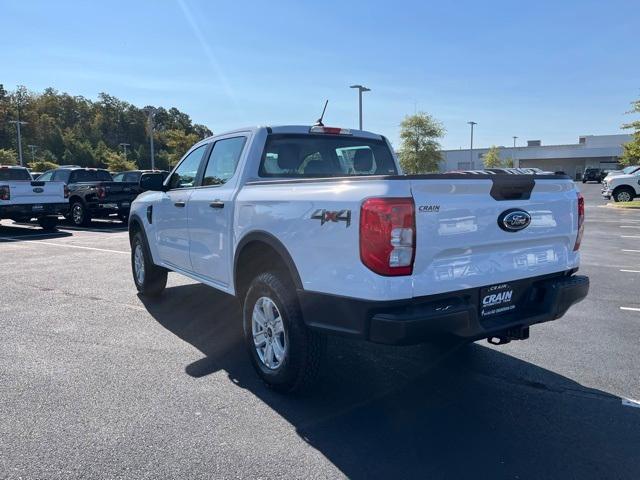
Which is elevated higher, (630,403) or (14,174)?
(14,174)

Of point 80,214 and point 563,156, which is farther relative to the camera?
point 563,156

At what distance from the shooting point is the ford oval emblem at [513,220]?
3.29m

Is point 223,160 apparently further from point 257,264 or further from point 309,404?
point 309,404

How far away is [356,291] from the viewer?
3.02 m

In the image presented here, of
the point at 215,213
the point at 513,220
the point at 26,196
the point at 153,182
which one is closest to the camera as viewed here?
the point at 513,220

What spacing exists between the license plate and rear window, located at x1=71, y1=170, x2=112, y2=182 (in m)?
17.0

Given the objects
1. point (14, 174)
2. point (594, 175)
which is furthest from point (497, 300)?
point (594, 175)

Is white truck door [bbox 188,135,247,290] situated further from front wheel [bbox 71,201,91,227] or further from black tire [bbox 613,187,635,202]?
black tire [bbox 613,187,635,202]

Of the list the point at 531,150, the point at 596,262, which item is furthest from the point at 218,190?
the point at 531,150

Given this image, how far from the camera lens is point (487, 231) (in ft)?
10.6

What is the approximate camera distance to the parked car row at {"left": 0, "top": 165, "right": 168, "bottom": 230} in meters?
14.5

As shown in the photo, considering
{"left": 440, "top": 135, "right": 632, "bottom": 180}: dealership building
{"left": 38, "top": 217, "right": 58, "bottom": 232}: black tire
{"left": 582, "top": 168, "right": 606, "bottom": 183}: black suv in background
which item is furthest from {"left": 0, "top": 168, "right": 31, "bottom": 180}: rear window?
{"left": 440, "top": 135, "right": 632, "bottom": 180}: dealership building

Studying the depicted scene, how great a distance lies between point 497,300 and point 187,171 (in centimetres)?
373

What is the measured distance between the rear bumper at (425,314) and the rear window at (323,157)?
164 cm
